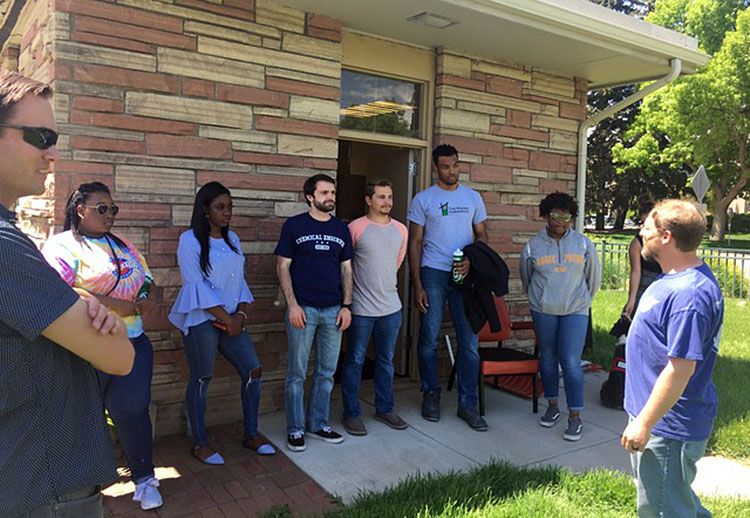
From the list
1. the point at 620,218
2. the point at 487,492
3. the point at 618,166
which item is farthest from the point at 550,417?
the point at 620,218

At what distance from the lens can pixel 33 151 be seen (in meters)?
1.38

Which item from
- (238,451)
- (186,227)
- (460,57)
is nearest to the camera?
(238,451)

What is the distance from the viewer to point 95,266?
3.04 m

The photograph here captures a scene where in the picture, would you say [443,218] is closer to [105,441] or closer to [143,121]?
[143,121]

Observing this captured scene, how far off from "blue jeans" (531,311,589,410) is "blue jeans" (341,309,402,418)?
119 cm

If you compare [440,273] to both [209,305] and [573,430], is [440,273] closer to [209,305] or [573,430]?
[573,430]

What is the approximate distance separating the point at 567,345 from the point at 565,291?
43cm

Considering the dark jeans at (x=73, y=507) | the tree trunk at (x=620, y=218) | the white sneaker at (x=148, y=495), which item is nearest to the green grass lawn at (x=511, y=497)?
the white sneaker at (x=148, y=495)

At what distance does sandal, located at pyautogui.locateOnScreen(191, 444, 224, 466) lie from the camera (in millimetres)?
3818

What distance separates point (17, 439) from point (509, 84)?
224 inches

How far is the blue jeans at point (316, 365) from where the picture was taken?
4109mm

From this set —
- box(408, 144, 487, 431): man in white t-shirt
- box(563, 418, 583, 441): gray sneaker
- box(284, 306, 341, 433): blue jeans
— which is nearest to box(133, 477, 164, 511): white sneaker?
box(284, 306, 341, 433): blue jeans

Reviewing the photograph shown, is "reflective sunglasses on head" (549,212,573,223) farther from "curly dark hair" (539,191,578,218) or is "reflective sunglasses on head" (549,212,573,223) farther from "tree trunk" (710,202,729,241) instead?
"tree trunk" (710,202,729,241)

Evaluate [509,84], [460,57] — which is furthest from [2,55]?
[509,84]
